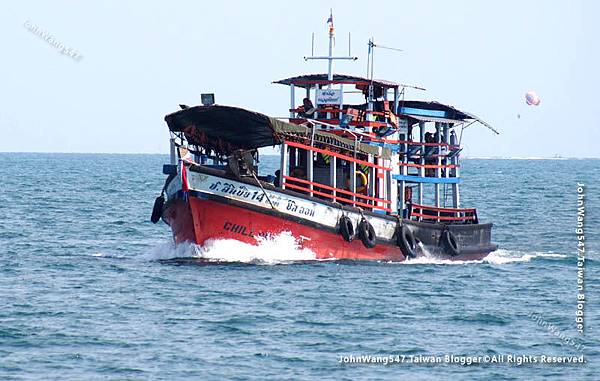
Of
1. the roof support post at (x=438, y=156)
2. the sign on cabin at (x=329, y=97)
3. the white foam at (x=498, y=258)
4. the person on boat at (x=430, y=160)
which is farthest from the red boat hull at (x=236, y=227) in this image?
the person on boat at (x=430, y=160)

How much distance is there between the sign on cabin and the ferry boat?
0.03m

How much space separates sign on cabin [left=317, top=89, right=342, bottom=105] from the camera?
33844 mm

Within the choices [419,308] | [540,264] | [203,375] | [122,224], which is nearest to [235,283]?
[419,308]

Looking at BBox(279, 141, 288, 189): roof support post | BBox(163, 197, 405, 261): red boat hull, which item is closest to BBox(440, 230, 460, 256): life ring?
BBox(163, 197, 405, 261): red boat hull

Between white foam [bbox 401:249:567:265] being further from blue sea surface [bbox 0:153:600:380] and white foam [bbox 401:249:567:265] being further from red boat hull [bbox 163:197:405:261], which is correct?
red boat hull [bbox 163:197:405:261]

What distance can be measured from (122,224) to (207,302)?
24.1 meters

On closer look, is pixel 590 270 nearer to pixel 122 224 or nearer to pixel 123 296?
pixel 123 296

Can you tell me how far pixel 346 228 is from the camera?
30984 mm

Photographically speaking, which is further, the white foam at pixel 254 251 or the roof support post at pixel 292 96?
the roof support post at pixel 292 96

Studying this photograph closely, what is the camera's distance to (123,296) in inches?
1029

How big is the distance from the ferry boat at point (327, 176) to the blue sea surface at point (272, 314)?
596mm

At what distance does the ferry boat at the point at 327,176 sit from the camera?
2972 centimetres

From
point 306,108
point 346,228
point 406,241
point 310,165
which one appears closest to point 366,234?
point 346,228

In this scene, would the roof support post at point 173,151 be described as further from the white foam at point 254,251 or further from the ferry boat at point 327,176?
the white foam at point 254,251
